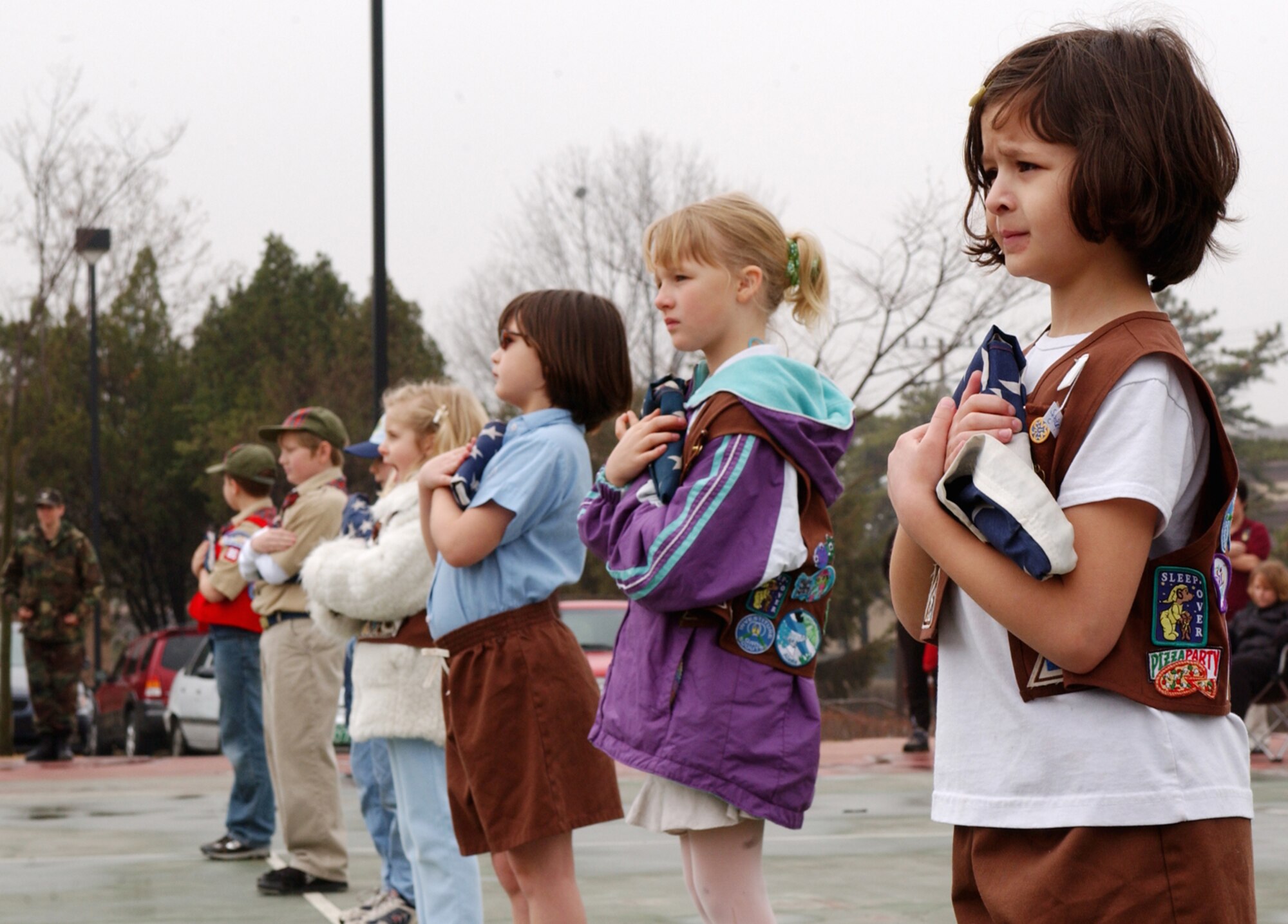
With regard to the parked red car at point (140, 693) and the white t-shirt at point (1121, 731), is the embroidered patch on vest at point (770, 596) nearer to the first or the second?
the white t-shirt at point (1121, 731)

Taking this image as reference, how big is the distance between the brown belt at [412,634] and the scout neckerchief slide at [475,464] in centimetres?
95

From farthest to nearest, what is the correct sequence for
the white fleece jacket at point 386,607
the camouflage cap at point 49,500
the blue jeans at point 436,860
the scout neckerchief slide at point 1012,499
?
1. the camouflage cap at point 49,500
2. the white fleece jacket at point 386,607
3. the blue jeans at point 436,860
4. the scout neckerchief slide at point 1012,499

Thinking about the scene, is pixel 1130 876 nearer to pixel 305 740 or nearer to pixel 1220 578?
pixel 1220 578

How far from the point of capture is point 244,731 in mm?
6656

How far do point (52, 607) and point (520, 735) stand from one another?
33.5ft

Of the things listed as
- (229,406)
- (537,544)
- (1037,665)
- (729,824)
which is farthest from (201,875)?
(229,406)

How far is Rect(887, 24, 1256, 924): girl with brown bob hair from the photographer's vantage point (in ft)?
5.23

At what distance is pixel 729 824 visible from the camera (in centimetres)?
276

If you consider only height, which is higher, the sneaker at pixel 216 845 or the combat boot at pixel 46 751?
the sneaker at pixel 216 845

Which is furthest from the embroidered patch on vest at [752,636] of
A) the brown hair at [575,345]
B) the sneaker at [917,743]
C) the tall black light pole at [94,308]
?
the tall black light pole at [94,308]

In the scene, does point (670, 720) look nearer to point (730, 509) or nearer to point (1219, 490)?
point (730, 509)

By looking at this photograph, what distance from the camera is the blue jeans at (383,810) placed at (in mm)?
5031

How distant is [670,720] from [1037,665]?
1163 mm

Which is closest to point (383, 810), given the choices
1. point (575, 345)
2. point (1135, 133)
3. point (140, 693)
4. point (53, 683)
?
point (575, 345)
